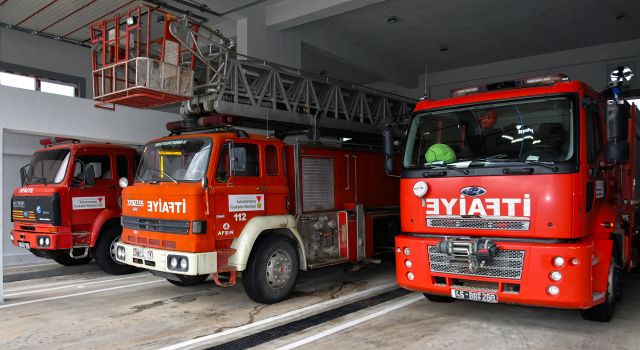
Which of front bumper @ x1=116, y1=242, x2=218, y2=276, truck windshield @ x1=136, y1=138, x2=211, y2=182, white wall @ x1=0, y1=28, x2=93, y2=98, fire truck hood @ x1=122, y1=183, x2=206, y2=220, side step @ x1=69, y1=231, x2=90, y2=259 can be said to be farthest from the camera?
white wall @ x1=0, y1=28, x2=93, y2=98

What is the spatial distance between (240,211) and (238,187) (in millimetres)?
298

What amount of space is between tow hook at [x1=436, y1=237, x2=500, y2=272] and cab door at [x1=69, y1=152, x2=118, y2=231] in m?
6.11

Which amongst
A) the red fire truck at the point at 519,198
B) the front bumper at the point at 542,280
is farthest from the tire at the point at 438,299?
the front bumper at the point at 542,280

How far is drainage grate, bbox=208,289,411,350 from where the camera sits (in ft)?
14.8

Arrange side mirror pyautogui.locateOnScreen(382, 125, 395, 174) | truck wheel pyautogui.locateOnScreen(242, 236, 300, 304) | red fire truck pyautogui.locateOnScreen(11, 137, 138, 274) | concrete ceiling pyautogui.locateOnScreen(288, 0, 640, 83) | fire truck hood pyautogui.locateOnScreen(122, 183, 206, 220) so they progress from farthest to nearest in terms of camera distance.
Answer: concrete ceiling pyautogui.locateOnScreen(288, 0, 640, 83) < red fire truck pyautogui.locateOnScreen(11, 137, 138, 274) < truck wheel pyautogui.locateOnScreen(242, 236, 300, 304) < side mirror pyautogui.locateOnScreen(382, 125, 395, 174) < fire truck hood pyautogui.locateOnScreen(122, 183, 206, 220)

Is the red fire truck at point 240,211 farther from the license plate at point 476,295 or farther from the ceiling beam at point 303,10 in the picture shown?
the ceiling beam at point 303,10

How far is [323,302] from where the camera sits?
6.05m

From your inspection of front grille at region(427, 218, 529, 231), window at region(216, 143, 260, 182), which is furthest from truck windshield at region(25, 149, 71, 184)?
front grille at region(427, 218, 529, 231)

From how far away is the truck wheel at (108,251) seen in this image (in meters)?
8.12

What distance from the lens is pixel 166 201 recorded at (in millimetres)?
5656

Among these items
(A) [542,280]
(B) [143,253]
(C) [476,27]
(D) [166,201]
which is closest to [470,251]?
(A) [542,280]

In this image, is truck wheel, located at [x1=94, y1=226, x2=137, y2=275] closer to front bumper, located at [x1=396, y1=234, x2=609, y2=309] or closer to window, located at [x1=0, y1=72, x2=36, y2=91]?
front bumper, located at [x1=396, y1=234, x2=609, y2=309]

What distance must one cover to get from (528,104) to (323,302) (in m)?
3.40

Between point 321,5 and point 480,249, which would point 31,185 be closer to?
point 321,5
